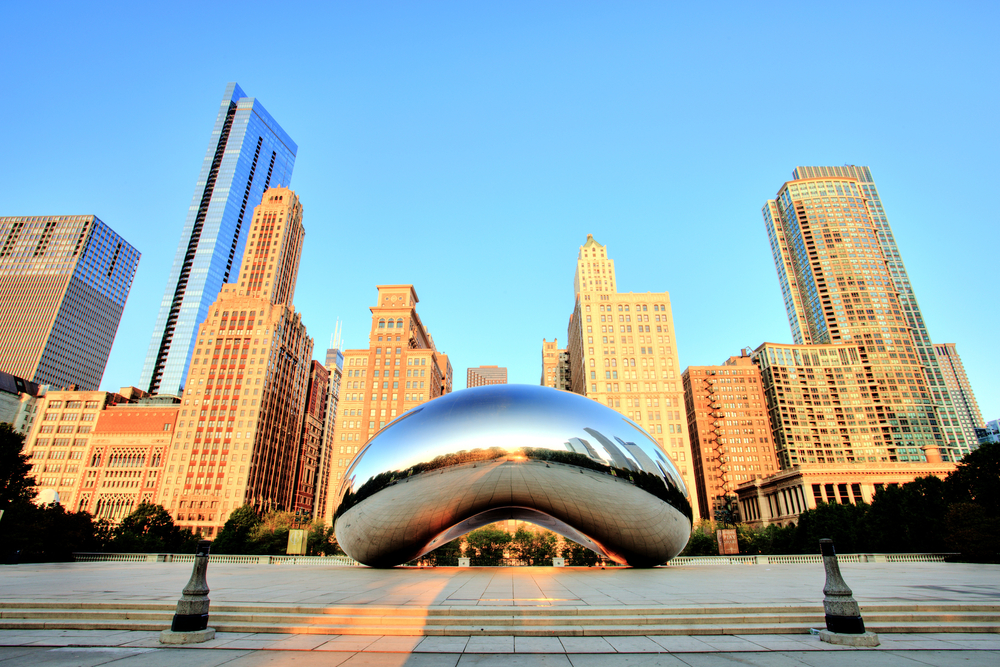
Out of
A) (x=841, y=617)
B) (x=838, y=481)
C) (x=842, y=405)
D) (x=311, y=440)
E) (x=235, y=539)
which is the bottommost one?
(x=841, y=617)

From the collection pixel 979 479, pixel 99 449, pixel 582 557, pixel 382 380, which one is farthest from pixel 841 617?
pixel 99 449

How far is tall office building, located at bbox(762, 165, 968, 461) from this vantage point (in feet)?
461

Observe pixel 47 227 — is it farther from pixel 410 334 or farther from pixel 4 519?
pixel 4 519

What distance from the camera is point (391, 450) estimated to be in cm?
1295

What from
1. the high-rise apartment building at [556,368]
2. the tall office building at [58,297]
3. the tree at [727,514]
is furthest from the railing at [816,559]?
the tall office building at [58,297]

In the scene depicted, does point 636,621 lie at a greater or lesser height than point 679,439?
lesser

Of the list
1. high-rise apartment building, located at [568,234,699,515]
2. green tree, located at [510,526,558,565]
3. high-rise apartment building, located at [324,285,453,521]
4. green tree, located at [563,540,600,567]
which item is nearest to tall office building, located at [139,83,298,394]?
high-rise apartment building, located at [324,285,453,521]

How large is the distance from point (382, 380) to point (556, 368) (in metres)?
70.0

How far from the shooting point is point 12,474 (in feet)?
108

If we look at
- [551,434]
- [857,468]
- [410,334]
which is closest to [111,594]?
[551,434]

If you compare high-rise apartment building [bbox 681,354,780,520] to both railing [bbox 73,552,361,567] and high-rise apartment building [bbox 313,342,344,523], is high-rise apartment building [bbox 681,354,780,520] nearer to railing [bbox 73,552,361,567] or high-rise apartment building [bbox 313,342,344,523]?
high-rise apartment building [bbox 313,342,344,523]

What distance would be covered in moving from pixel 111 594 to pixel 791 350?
172 metres

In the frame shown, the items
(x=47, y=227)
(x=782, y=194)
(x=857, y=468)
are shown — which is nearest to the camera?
(x=857, y=468)

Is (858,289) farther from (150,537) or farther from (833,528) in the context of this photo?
(150,537)
